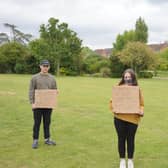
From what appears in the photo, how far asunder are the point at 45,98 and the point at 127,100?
201 cm

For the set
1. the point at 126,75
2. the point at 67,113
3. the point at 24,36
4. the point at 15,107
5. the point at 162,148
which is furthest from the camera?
the point at 24,36

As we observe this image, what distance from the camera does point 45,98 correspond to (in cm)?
650

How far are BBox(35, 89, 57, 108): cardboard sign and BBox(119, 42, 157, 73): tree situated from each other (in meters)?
45.4

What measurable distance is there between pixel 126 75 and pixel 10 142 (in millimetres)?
3504

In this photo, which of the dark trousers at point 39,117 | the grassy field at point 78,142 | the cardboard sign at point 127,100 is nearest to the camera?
the cardboard sign at point 127,100

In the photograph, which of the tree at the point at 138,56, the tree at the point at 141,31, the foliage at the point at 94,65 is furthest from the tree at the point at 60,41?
the tree at the point at 141,31

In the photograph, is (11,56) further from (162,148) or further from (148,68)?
(162,148)

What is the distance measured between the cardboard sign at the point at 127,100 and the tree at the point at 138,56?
46503 mm

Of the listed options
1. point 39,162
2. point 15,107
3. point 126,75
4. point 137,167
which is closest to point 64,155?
point 39,162

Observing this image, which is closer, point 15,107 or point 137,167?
point 137,167

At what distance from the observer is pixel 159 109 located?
13.4 m

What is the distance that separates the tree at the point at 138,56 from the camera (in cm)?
5122

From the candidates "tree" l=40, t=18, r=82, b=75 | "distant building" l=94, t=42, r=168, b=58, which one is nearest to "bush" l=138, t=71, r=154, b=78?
"tree" l=40, t=18, r=82, b=75

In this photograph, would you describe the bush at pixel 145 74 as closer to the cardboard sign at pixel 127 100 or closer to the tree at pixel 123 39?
the tree at pixel 123 39
